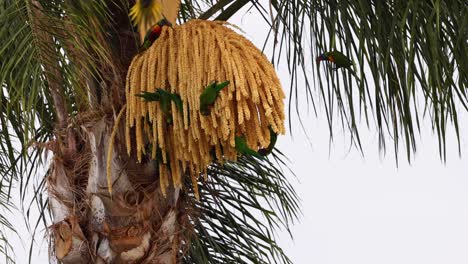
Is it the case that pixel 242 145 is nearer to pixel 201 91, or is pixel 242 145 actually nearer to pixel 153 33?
pixel 201 91

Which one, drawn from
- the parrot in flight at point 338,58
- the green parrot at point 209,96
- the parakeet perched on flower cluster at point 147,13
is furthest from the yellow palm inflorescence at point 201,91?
the parrot in flight at point 338,58

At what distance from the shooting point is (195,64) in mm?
3834

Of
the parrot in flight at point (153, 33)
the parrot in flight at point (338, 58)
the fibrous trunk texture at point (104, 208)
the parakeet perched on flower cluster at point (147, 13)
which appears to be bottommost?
the fibrous trunk texture at point (104, 208)

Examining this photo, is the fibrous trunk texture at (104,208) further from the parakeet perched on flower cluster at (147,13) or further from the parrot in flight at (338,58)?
the parrot in flight at (338,58)

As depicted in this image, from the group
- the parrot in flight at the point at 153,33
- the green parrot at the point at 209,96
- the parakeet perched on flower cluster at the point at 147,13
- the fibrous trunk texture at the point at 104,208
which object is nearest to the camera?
the green parrot at the point at 209,96

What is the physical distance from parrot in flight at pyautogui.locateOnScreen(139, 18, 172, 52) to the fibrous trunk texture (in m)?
0.47

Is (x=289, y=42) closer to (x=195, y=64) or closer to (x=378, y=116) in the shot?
(x=378, y=116)

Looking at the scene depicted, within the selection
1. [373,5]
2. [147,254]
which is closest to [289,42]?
[373,5]

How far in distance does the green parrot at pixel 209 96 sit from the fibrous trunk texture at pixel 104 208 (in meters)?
0.77

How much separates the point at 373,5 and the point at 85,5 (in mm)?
1428

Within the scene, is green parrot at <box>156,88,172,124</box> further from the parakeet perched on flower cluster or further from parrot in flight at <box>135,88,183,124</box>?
the parakeet perched on flower cluster

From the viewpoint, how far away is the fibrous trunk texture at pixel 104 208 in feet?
14.4

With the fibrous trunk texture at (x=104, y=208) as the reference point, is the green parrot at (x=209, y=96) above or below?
above

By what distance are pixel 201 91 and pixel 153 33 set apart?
0.45 metres
